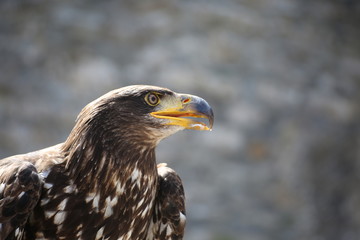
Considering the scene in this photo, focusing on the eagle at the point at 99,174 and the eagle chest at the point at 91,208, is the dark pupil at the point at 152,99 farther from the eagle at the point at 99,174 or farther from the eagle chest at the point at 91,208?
the eagle chest at the point at 91,208

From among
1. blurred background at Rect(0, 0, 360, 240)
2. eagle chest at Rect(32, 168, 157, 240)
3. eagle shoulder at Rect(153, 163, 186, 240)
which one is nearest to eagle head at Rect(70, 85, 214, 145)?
eagle chest at Rect(32, 168, 157, 240)

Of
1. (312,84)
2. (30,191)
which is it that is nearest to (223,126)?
(312,84)

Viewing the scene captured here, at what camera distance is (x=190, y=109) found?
3781 millimetres

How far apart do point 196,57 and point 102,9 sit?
1.95m

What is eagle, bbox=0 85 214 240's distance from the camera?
3416 millimetres

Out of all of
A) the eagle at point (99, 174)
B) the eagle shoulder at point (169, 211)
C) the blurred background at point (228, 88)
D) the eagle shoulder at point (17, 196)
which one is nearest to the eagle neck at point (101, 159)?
the eagle at point (99, 174)

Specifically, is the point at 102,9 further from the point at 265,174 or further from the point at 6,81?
the point at 265,174

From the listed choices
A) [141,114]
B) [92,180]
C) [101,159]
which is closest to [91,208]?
[92,180]

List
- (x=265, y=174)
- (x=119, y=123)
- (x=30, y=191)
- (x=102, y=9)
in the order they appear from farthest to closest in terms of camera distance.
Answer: (x=102, y=9)
(x=265, y=174)
(x=119, y=123)
(x=30, y=191)

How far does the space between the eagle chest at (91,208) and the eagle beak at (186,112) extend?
16.6 inches

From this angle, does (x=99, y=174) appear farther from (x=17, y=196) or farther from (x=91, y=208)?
(x=17, y=196)

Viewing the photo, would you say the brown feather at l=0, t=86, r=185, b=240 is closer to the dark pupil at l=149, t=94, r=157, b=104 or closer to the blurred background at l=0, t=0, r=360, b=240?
the dark pupil at l=149, t=94, r=157, b=104

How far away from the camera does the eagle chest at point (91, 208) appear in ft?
11.5

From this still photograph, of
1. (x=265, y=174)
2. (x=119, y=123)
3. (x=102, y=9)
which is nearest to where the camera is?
(x=119, y=123)
